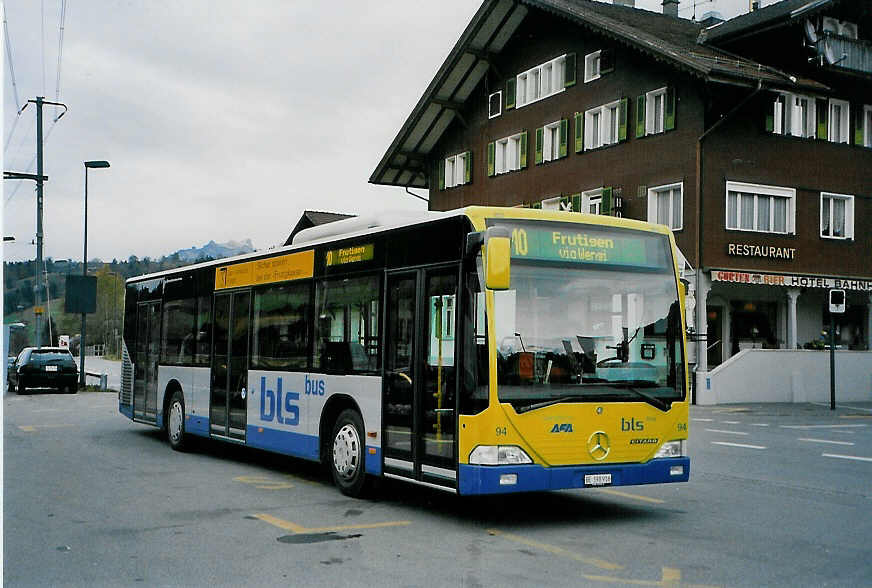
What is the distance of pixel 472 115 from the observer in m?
44.1

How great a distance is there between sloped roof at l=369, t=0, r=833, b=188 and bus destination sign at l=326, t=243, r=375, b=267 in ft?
68.7

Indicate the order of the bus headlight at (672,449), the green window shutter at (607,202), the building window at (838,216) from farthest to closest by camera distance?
the green window shutter at (607,202) → the building window at (838,216) → the bus headlight at (672,449)

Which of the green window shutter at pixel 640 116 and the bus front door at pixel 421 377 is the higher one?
the green window shutter at pixel 640 116

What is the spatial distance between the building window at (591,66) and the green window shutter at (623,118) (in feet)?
7.82

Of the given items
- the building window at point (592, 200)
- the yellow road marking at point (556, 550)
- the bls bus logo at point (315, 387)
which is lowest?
the yellow road marking at point (556, 550)

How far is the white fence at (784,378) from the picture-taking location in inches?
1192

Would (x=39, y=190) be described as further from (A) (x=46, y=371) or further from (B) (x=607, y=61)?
(B) (x=607, y=61)

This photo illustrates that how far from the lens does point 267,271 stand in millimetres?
13539

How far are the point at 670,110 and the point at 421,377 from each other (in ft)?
82.5

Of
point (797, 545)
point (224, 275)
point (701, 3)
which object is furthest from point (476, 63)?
point (797, 545)

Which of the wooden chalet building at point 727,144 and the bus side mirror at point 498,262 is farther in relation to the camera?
the wooden chalet building at point 727,144

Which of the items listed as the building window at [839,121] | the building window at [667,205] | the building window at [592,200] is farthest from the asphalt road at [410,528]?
the building window at [839,121]

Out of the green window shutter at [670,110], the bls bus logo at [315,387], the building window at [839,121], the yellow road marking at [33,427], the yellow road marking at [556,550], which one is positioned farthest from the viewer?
the building window at [839,121]

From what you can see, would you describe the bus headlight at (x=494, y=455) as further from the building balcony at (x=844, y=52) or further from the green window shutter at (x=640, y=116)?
the building balcony at (x=844, y=52)
